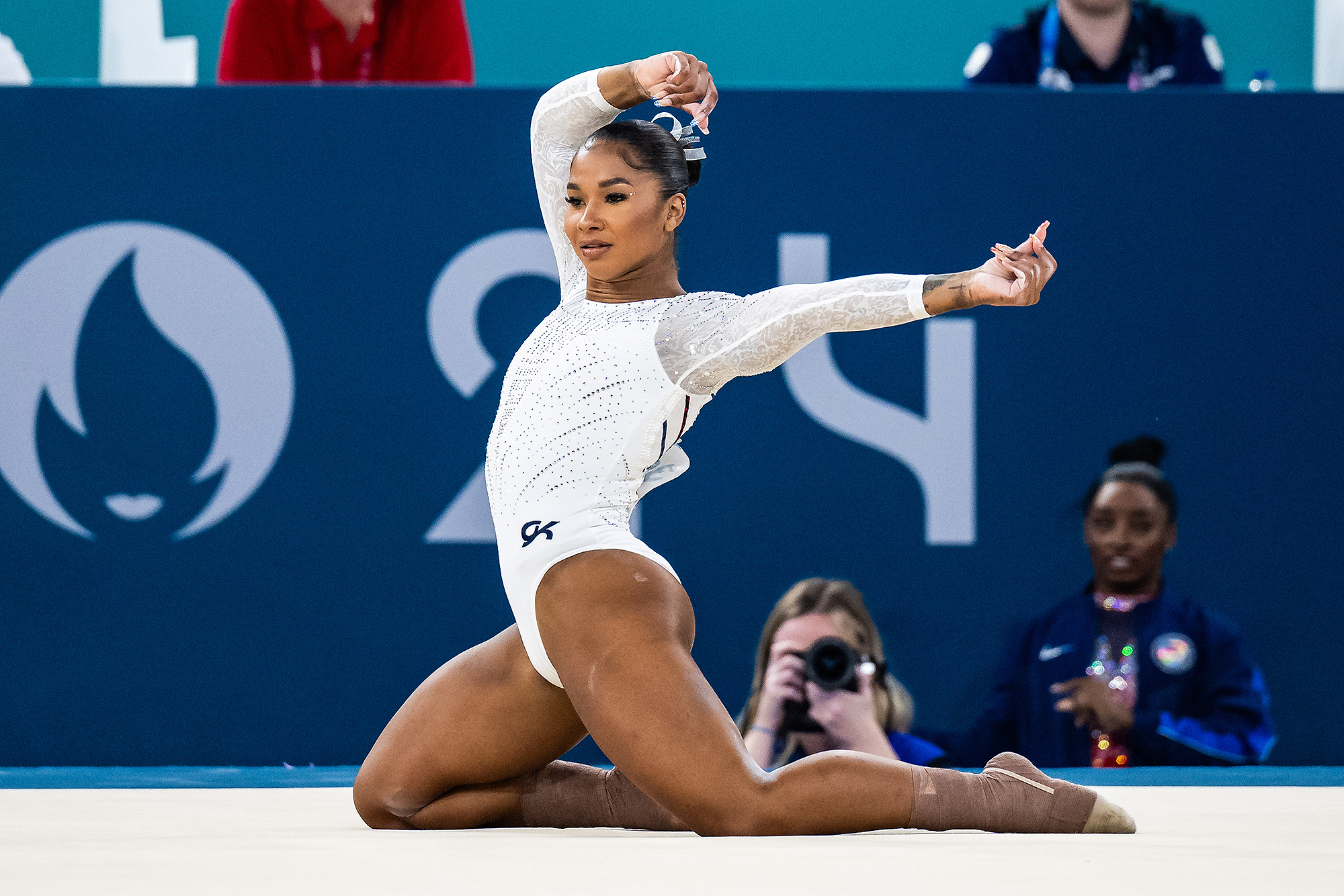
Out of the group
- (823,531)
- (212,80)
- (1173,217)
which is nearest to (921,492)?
(823,531)

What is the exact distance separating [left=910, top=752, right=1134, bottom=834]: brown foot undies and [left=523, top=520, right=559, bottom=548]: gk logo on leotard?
640 mm

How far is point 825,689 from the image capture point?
10.6ft

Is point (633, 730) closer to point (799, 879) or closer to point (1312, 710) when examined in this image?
point (799, 879)

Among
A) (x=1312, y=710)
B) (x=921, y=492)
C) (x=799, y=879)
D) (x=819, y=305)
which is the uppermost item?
(x=819, y=305)

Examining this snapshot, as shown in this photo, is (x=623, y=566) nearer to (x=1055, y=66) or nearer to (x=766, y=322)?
(x=766, y=322)

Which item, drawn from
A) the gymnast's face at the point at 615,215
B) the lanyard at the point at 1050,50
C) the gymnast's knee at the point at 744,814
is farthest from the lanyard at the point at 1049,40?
the gymnast's knee at the point at 744,814

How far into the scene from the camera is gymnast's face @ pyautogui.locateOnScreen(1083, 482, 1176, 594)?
11.7ft

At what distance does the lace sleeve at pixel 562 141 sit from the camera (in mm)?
2529

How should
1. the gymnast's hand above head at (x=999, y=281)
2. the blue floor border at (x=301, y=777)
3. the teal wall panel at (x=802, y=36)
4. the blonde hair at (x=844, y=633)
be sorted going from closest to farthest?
the gymnast's hand above head at (x=999, y=281), the blue floor border at (x=301, y=777), the blonde hair at (x=844, y=633), the teal wall panel at (x=802, y=36)

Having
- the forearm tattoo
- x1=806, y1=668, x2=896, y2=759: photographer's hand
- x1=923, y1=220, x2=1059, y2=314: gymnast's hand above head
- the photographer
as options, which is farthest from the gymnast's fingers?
x1=806, y1=668, x2=896, y2=759: photographer's hand

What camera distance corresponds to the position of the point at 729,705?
3.60 m

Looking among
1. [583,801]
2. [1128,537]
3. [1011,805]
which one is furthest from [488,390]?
[1011,805]

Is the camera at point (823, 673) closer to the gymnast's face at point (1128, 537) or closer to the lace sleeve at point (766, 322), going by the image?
the gymnast's face at point (1128, 537)

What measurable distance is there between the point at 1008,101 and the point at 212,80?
10.3ft
